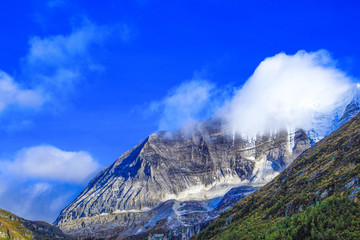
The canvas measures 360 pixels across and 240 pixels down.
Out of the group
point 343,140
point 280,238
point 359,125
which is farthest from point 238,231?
point 359,125

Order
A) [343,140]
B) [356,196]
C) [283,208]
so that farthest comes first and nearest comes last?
[343,140], [283,208], [356,196]

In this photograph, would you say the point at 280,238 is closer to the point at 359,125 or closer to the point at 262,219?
the point at 262,219

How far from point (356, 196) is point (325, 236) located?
13022mm

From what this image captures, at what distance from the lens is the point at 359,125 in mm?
142375

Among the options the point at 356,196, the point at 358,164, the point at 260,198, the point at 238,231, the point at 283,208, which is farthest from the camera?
the point at 260,198

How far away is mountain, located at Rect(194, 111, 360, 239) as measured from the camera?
8255cm

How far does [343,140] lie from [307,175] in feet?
62.8

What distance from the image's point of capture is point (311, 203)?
103750 millimetres

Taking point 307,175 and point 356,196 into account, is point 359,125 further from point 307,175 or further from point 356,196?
Answer: point 356,196

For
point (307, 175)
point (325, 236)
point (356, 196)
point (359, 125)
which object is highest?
point (359, 125)

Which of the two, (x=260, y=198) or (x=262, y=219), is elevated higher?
(x=260, y=198)

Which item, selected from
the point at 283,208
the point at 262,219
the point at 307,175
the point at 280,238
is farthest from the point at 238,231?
the point at 280,238

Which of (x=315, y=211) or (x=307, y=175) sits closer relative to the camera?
(x=315, y=211)

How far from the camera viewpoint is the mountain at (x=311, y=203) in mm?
82550
